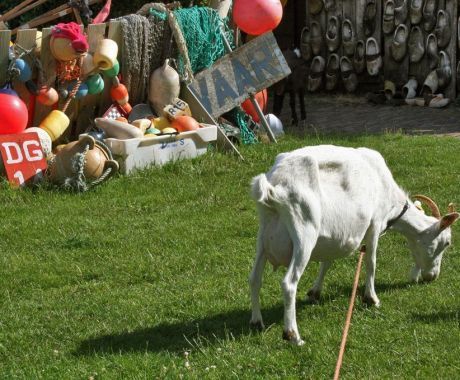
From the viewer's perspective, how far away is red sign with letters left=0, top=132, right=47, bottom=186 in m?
9.44

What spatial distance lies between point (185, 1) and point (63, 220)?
6.04 meters

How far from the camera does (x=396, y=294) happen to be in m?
6.62

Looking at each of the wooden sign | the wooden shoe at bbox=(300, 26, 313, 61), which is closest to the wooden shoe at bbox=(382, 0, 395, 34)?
the wooden shoe at bbox=(300, 26, 313, 61)

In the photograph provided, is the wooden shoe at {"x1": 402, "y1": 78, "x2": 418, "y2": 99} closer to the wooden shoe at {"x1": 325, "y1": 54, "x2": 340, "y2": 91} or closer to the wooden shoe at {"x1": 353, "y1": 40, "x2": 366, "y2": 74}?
the wooden shoe at {"x1": 353, "y1": 40, "x2": 366, "y2": 74}

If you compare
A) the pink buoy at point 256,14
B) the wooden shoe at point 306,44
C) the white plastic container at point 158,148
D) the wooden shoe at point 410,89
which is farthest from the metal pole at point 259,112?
the wooden shoe at point 306,44

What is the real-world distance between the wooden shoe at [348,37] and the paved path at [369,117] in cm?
96

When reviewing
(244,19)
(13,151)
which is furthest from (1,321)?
(244,19)

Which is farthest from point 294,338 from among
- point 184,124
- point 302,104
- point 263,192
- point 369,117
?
point 369,117

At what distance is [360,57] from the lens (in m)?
17.0

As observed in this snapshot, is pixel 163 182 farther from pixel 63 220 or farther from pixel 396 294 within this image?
pixel 396 294

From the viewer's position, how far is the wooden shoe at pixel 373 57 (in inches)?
656

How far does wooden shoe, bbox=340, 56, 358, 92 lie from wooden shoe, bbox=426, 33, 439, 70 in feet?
5.27

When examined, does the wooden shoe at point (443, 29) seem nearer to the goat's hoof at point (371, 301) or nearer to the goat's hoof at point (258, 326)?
the goat's hoof at point (371, 301)

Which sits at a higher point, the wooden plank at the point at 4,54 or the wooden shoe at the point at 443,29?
the wooden plank at the point at 4,54
